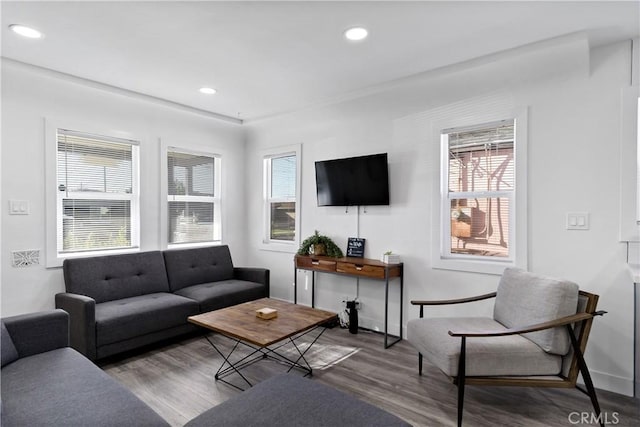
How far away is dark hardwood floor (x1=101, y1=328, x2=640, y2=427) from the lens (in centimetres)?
220

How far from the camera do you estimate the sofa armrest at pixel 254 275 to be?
4.21 meters

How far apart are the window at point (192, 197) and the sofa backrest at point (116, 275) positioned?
22.9 inches

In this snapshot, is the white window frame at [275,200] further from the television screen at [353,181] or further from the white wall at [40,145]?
the white wall at [40,145]

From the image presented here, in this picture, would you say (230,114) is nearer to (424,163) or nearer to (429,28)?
(424,163)

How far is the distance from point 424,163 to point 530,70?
1141 millimetres

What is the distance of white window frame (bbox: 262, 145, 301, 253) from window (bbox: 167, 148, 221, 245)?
636mm

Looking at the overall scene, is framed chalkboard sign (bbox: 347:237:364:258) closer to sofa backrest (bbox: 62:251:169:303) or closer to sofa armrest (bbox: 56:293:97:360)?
sofa backrest (bbox: 62:251:169:303)

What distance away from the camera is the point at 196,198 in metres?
4.57

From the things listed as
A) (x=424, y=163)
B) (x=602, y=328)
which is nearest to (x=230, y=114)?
(x=424, y=163)

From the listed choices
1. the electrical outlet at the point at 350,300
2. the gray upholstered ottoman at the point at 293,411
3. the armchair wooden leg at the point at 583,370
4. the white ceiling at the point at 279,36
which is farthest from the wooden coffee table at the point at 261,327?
the white ceiling at the point at 279,36

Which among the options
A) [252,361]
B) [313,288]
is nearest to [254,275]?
[313,288]

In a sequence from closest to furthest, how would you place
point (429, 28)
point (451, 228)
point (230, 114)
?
point (429, 28)
point (451, 228)
point (230, 114)

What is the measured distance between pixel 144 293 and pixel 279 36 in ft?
9.39

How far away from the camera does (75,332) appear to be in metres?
2.83
